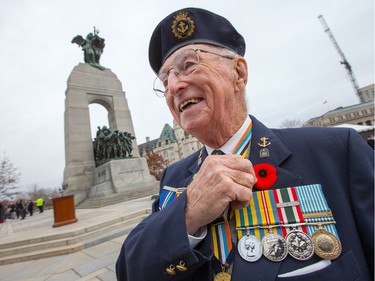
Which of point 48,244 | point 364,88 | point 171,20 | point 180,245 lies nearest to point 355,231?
point 180,245

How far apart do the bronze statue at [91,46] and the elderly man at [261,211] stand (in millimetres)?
22851

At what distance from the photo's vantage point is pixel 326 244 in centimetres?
81

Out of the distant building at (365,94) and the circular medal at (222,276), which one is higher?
the distant building at (365,94)

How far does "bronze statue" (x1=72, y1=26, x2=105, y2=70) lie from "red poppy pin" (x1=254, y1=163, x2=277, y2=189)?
75.7 feet

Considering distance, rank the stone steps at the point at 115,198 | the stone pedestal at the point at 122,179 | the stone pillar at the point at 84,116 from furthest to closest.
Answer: the stone pillar at the point at 84,116
the stone pedestal at the point at 122,179
the stone steps at the point at 115,198

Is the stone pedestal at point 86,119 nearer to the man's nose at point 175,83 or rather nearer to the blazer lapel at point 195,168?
the blazer lapel at point 195,168

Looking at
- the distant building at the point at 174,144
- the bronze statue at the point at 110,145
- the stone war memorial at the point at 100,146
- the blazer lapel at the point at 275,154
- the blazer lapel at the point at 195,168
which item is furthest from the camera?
the distant building at the point at 174,144

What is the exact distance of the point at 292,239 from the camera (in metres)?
0.85

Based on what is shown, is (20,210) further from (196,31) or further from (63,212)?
(196,31)

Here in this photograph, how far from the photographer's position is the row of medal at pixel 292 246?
Answer: 0.80m

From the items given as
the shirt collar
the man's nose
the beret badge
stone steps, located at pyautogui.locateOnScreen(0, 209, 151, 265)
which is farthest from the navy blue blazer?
stone steps, located at pyautogui.locateOnScreen(0, 209, 151, 265)

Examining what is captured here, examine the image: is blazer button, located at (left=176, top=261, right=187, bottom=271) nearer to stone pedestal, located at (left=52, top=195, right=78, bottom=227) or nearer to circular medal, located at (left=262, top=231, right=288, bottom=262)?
circular medal, located at (left=262, top=231, right=288, bottom=262)

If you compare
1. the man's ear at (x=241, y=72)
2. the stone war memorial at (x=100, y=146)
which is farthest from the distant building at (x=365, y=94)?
the man's ear at (x=241, y=72)

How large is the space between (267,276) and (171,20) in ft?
5.10
